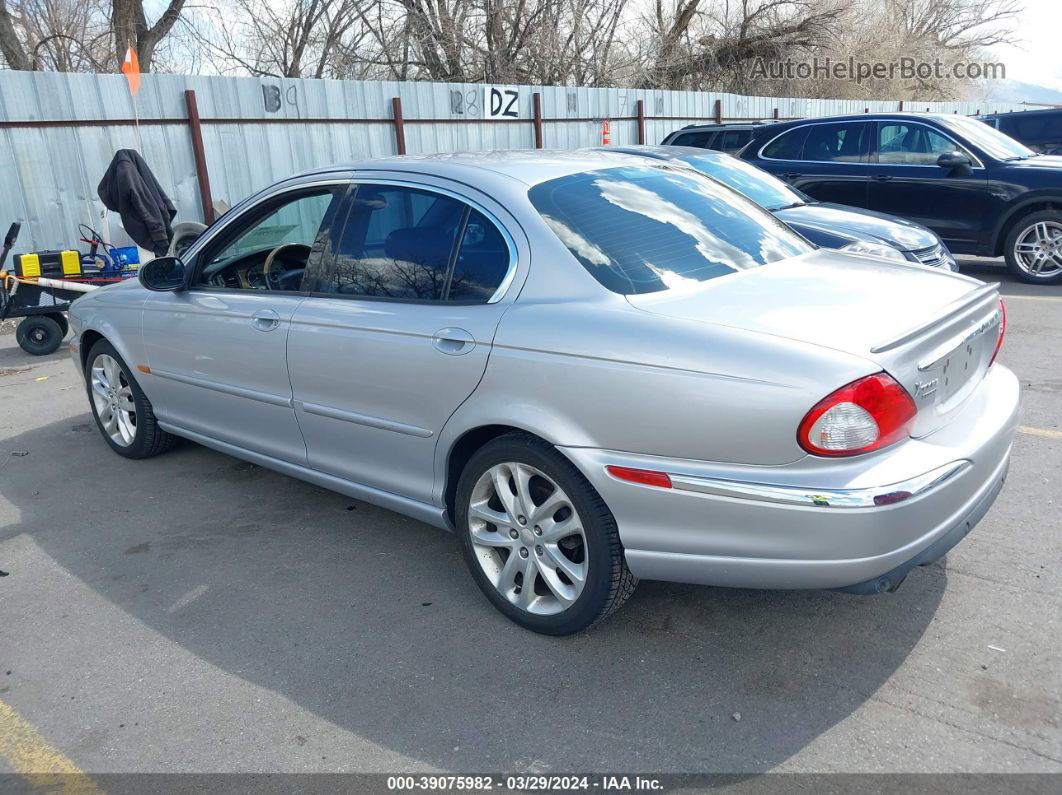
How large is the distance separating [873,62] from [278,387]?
113 ft

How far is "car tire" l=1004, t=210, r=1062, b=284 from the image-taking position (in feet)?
29.7

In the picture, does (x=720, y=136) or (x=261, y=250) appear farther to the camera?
(x=720, y=136)

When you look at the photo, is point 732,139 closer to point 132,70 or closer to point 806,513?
point 132,70

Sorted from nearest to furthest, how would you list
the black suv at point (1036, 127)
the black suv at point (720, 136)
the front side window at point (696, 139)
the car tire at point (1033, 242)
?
1. the car tire at point (1033, 242)
2. the black suv at point (720, 136)
3. the front side window at point (696, 139)
4. the black suv at point (1036, 127)

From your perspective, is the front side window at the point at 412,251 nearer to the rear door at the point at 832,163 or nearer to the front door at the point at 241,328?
the front door at the point at 241,328

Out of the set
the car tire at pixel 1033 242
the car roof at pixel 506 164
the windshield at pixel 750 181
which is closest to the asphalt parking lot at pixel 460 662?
the car roof at pixel 506 164

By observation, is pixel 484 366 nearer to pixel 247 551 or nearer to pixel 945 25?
pixel 247 551

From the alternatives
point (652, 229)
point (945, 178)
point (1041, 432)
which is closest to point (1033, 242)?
point (945, 178)

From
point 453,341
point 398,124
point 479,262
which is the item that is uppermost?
point 398,124

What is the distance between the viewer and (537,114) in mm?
15461

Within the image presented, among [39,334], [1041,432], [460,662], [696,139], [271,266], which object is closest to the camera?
[460,662]

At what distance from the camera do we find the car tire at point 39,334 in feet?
26.9

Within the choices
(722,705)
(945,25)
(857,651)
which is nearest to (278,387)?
(722,705)

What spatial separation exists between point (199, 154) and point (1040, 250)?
978 cm
